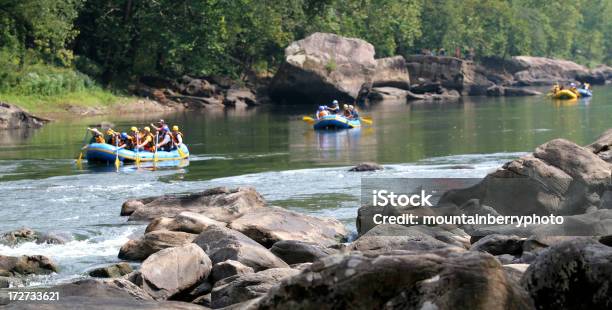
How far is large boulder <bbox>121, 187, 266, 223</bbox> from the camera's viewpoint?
2048 centimetres

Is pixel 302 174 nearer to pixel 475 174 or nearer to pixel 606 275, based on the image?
pixel 475 174

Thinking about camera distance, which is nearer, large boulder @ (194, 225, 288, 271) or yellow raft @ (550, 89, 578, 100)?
large boulder @ (194, 225, 288, 271)

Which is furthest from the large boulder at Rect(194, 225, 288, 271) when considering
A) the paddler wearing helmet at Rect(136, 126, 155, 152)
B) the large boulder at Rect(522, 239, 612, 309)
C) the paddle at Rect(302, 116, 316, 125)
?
the paddle at Rect(302, 116, 316, 125)

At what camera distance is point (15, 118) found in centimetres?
5238

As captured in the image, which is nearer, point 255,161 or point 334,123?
point 255,161

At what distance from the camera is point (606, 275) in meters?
7.43

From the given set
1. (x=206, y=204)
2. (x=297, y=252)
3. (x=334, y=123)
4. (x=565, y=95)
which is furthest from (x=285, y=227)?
(x=565, y=95)

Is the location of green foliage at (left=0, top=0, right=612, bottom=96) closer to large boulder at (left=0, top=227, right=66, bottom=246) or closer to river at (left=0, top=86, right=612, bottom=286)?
river at (left=0, top=86, right=612, bottom=286)

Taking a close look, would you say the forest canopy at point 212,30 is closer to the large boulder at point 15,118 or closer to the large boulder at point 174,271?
the large boulder at point 15,118

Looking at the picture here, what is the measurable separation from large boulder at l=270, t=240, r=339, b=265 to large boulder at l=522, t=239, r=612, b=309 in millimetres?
7502

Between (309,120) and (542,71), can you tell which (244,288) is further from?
(542,71)

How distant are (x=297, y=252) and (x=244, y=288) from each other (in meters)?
4.05

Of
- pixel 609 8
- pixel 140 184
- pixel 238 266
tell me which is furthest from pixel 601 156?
pixel 609 8

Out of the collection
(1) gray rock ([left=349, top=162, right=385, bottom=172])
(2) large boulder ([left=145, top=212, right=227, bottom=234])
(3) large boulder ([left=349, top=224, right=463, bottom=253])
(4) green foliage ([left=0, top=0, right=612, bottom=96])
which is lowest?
(1) gray rock ([left=349, top=162, right=385, bottom=172])
